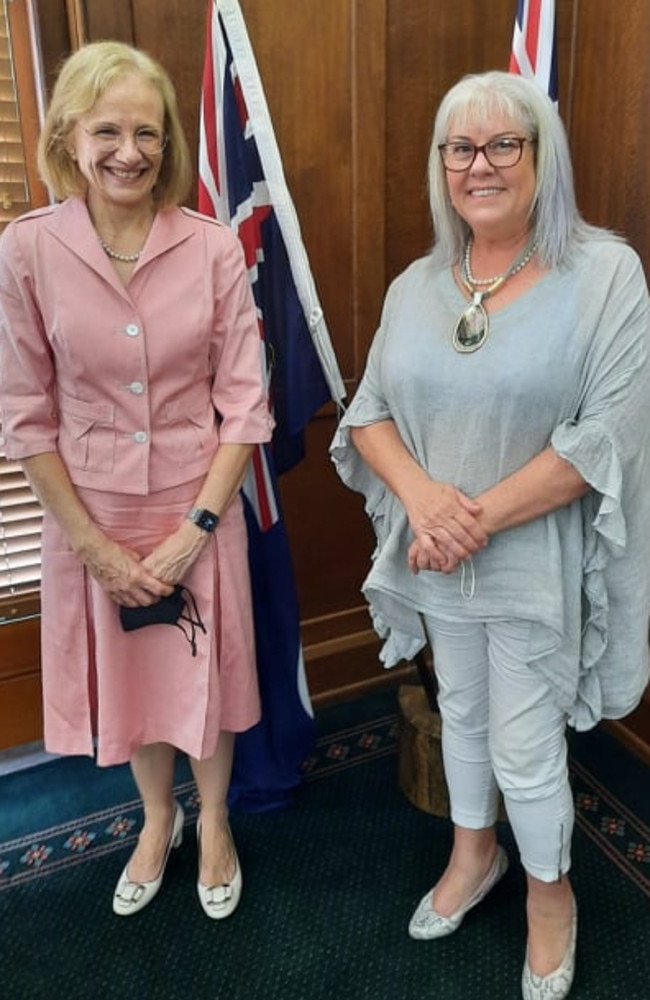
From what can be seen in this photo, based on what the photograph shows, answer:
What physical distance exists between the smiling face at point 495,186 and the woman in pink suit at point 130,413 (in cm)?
44

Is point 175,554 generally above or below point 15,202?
below

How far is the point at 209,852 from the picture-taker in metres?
1.85

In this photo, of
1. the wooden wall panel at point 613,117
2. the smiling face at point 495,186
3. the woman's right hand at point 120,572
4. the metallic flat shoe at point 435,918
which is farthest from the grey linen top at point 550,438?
the wooden wall panel at point 613,117

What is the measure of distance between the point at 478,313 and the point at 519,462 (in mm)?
247

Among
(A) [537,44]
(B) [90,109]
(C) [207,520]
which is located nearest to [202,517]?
(C) [207,520]

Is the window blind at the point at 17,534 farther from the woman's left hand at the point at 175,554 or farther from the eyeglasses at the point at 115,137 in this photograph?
the eyeglasses at the point at 115,137

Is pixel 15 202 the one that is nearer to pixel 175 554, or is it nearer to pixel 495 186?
pixel 175 554

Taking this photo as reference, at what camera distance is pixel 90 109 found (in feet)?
4.50

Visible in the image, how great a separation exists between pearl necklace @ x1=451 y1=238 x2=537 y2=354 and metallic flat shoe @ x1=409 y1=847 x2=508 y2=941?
3.63ft

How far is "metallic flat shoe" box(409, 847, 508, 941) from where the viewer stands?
171 centimetres

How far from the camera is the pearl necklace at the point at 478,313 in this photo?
1.35 m

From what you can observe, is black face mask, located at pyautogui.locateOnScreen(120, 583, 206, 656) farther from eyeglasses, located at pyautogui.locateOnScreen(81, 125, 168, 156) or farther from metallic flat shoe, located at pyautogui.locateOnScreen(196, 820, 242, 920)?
eyeglasses, located at pyautogui.locateOnScreen(81, 125, 168, 156)

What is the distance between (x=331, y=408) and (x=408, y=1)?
3.42ft

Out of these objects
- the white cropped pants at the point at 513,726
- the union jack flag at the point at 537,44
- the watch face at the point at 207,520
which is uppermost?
the union jack flag at the point at 537,44
